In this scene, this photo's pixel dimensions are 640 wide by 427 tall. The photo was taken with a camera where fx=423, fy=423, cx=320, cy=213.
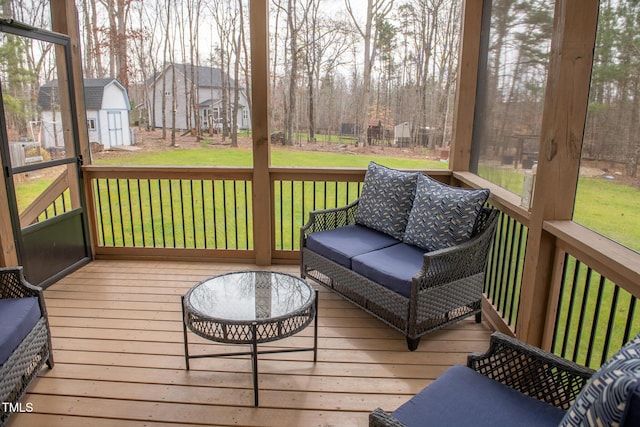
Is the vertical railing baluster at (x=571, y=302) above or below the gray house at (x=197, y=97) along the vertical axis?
below

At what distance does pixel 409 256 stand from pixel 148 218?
2.97 metres

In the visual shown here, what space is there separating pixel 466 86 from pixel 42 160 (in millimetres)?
3401

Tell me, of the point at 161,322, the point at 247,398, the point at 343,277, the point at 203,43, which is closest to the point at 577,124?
the point at 343,277

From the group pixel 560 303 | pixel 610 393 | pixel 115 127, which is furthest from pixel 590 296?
pixel 115 127

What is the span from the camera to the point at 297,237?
4.54 meters

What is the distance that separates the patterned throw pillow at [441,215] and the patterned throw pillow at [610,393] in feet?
5.43

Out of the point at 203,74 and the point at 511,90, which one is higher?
the point at 203,74

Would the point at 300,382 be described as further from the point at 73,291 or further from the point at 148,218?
the point at 148,218

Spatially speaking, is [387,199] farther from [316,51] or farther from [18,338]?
[18,338]

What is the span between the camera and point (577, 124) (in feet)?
6.56

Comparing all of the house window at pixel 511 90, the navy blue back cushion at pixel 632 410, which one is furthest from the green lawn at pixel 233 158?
A: the navy blue back cushion at pixel 632 410

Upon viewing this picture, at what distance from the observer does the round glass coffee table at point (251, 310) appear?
198 centimetres

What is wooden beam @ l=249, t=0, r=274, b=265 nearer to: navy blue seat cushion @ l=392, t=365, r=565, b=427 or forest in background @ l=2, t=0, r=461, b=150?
forest in background @ l=2, t=0, r=461, b=150

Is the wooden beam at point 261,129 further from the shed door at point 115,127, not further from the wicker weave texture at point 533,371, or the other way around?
the wicker weave texture at point 533,371
